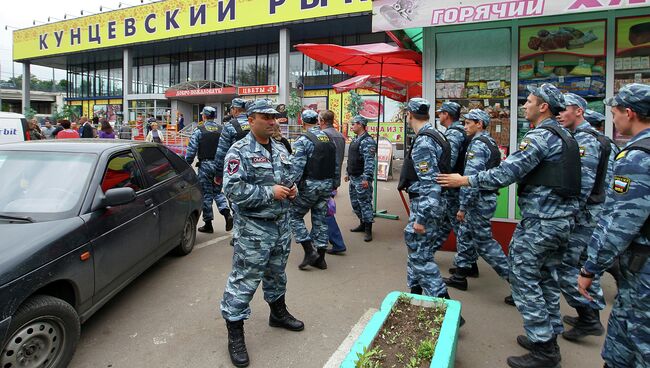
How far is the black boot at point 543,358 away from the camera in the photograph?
113 inches

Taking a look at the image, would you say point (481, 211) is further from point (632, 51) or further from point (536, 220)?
point (632, 51)

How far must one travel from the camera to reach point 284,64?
21391 millimetres

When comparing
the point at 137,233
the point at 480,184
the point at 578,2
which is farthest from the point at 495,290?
the point at 137,233

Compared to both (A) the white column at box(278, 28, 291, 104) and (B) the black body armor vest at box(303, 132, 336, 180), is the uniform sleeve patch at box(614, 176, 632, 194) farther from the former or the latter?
(A) the white column at box(278, 28, 291, 104)

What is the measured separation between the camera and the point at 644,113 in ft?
Result: 6.83

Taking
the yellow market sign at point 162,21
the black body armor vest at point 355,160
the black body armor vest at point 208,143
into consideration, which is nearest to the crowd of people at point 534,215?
the black body armor vest at point 355,160

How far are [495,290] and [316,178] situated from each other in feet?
7.65

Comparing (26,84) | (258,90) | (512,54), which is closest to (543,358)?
(512,54)

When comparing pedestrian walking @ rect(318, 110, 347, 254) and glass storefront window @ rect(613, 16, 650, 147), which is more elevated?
A: glass storefront window @ rect(613, 16, 650, 147)

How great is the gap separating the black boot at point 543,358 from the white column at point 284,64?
Answer: 19.9m

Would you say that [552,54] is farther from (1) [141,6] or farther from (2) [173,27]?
(1) [141,6]

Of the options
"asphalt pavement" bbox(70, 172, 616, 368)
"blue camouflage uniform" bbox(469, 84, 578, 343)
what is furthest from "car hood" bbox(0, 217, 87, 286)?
"blue camouflage uniform" bbox(469, 84, 578, 343)

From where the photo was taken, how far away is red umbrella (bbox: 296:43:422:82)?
6330mm

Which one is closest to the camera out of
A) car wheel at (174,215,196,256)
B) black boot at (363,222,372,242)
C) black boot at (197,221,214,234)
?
car wheel at (174,215,196,256)
